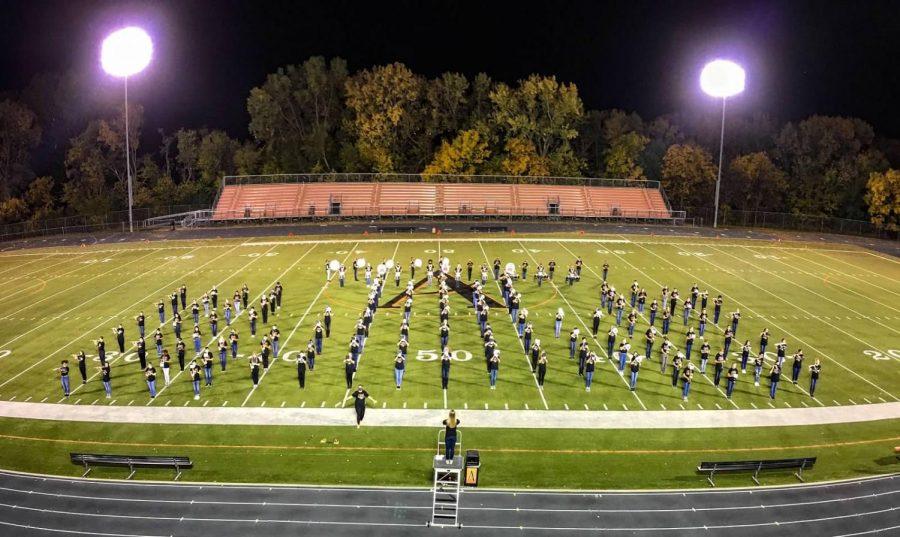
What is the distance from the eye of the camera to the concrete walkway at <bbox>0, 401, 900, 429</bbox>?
15.7m

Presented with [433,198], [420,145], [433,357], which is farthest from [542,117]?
[433,357]

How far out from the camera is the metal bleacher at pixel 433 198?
50656 mm

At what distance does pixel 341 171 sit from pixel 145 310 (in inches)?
1438

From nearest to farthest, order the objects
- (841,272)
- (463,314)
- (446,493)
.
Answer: (446,493)
(463,314)
(841,272)

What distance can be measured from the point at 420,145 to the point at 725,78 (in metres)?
25.6

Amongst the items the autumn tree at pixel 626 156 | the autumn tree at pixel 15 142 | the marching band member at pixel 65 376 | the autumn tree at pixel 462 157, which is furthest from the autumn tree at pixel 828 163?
the autumn tree at pixel 15 142

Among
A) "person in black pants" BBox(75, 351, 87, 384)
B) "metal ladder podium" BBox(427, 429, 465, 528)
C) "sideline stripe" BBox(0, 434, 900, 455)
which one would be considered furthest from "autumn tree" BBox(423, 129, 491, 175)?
"metal ladder podium" BBox(427, 429, 465, 528)

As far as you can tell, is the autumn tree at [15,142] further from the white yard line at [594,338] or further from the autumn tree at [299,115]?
the white yard line at [594,338]

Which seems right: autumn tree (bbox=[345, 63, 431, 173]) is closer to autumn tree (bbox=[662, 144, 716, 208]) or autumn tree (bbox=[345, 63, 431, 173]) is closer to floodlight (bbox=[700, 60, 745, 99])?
autumn tree (bbox=[662, 144, 716, 208])

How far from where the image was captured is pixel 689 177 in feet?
176

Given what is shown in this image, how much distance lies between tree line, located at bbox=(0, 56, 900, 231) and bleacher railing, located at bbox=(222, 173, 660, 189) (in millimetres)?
2406

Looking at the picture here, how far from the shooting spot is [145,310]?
82.6 feet

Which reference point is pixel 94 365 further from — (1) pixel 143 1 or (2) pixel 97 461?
(1) pixel 143 1

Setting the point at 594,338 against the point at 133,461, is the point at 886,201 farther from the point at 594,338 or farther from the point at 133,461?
the point at 133,461
